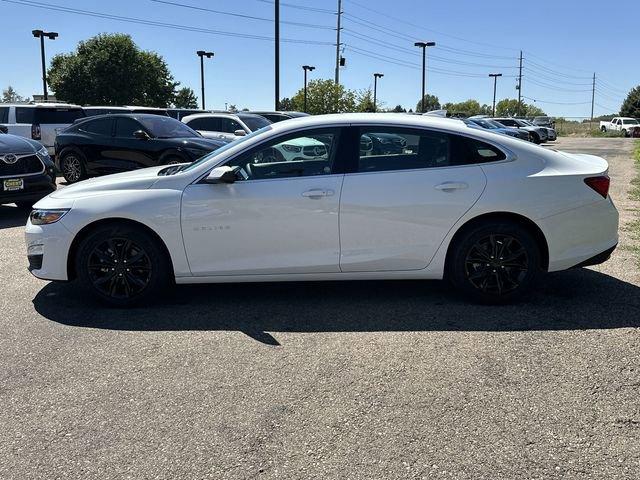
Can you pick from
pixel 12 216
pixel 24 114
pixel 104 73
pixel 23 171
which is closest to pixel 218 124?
pixel 24 114

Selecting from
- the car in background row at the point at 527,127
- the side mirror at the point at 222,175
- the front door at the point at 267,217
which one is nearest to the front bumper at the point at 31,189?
the front door at the point at 267,217

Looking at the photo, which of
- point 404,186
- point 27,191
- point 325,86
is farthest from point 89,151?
point 325,86

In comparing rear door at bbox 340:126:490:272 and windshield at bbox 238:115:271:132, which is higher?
windshield at bbox 238:115:271:132

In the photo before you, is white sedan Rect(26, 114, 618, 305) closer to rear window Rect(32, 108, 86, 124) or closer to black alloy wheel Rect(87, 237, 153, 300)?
black alloy wheel Rect(87, 237, 153, 300)

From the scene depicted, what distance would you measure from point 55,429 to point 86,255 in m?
2.04

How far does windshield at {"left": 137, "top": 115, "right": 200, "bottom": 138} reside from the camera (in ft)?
40.6

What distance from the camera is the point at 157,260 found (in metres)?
4.91

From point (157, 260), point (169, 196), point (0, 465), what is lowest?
point (0, 465)

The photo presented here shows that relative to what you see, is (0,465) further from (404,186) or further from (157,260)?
(404,186)

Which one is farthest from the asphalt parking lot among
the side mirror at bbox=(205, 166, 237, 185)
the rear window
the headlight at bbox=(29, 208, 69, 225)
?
the rear window

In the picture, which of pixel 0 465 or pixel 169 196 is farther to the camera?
pixel 169 196

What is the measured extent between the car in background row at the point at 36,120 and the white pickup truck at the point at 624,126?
179 ft

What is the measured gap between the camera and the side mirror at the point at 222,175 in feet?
15.5

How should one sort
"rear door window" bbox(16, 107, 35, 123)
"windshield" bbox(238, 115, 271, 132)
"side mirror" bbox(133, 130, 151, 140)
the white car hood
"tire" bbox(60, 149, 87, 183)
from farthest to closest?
"windshield" bbox(238, 115, 271, 132)
"rear door window" bbox(16, 107, 35, 123)
"tire" bbox(60, 149, 87, 183)
"side mirror" bbox(133, 130, 151, 140)
the white car hood
